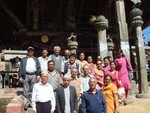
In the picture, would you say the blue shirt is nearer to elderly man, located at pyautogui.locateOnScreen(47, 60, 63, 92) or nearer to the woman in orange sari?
the woman in orange sari

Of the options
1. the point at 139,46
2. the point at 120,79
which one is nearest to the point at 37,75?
the point at 120,79

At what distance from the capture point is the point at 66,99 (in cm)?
561

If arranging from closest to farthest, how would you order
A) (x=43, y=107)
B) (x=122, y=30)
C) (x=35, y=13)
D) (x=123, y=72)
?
(x=43, y=107) → (x=123, y=72) → (x=122, y=30) → (x=35, y=13)

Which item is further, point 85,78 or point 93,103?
point 85,78

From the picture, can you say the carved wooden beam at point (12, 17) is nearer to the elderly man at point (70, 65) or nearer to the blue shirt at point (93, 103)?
the elderly man at point (70, 65)

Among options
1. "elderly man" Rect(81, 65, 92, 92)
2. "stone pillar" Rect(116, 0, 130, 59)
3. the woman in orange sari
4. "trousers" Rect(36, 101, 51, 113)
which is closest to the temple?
"stone pillar" Rect(116, 0, 130, 59)

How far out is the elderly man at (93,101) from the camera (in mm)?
5152

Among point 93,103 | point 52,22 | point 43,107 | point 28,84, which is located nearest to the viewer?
point 93,103

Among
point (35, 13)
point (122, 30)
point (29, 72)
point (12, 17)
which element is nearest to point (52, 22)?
point (35, 13)

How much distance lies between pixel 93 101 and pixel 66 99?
66cm

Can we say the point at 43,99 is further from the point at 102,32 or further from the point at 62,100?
the point at 102,32

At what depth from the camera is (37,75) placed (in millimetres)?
7285

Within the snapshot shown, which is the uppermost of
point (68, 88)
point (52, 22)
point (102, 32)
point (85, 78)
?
point (52, 22)

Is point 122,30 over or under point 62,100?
over
